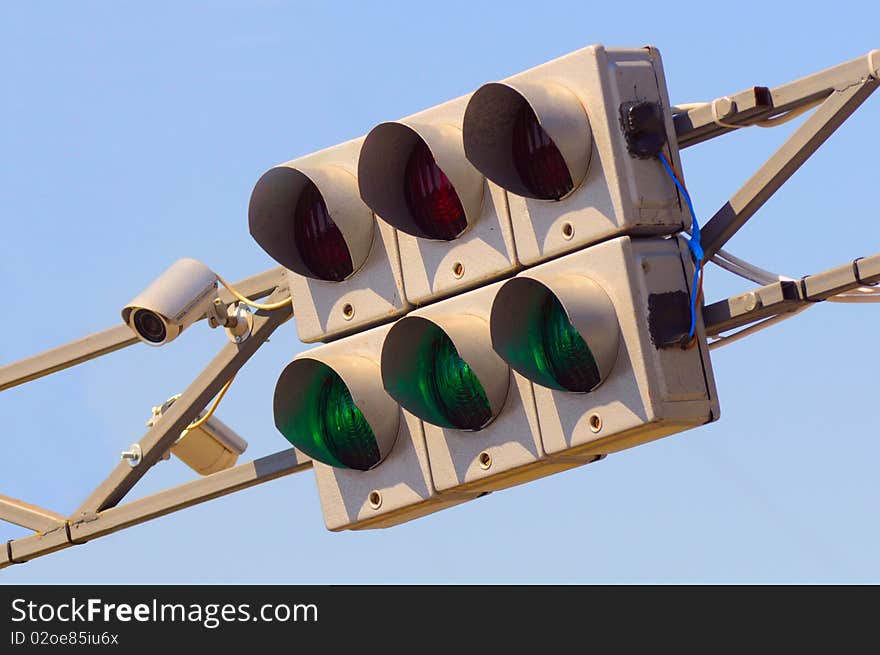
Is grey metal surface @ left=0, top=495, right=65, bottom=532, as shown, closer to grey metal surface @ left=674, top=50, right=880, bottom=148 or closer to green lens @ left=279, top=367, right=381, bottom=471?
green lens @ left=279, top=367, right=381, bottom=471

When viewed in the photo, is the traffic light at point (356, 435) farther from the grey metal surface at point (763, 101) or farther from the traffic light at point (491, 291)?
the grey metal surface at point (763, 101)

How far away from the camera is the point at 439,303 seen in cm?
773

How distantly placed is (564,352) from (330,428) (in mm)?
1082

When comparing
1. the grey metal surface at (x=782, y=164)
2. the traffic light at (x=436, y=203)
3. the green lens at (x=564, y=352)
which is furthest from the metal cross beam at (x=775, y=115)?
the traffic light at (x=436, y=203)

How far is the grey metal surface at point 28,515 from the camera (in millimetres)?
9258

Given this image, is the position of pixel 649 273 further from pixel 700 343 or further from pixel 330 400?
pixel 330 400

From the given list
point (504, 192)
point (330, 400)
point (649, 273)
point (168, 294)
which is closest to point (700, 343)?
point (649, 273)

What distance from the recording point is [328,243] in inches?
322

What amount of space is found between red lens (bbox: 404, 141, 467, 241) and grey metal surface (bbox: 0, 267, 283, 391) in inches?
35.3

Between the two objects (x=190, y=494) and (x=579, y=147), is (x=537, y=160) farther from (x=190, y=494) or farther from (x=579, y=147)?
(x=190, y=494)

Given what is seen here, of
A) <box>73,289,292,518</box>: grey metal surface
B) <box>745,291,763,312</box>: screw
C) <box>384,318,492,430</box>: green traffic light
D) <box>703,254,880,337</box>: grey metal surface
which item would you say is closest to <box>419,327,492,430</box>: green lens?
<box>384,318,492,430</box>: green traffic light

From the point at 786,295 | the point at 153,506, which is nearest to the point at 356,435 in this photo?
the point at 153,506

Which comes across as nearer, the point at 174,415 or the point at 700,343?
the point at 700,343

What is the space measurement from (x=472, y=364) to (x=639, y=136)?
87cm
